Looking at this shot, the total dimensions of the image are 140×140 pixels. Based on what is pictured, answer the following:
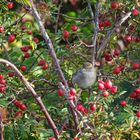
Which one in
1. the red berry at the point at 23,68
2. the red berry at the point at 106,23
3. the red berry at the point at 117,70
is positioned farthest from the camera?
the red berry at the point at 106,23

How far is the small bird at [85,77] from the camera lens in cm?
319

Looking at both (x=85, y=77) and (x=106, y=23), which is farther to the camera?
(x=106, y=23)

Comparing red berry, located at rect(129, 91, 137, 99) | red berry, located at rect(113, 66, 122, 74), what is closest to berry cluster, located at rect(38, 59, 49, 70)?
red berry, located at rect(113, 66, 122, 74)

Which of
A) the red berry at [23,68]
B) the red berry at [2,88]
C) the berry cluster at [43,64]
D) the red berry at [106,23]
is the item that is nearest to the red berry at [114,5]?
the red berry at [106,23]

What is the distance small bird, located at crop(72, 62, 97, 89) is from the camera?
319 cm

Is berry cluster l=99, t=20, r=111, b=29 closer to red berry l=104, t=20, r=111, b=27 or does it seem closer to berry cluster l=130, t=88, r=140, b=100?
red berry l=104, t=20, r=111, b=27

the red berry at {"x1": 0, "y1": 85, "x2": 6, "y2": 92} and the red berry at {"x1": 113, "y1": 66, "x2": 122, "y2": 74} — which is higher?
the red berry at {"x1": 113, "y1": 66, "x2": 122, "y2": 74}

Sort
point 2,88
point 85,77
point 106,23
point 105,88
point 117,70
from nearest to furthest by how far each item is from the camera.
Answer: point 105,88
point 2,88
point 85,77
point 117,70
point 106,23

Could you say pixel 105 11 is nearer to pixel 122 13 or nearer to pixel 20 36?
pixel 122 13

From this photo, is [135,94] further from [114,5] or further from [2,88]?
[2,88]

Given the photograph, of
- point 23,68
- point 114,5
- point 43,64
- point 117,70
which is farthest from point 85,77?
point 114,5

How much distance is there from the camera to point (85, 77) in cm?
321

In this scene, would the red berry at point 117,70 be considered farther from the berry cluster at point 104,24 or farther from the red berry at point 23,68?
the red berry at point 23,68

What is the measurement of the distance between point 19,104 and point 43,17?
965mm
